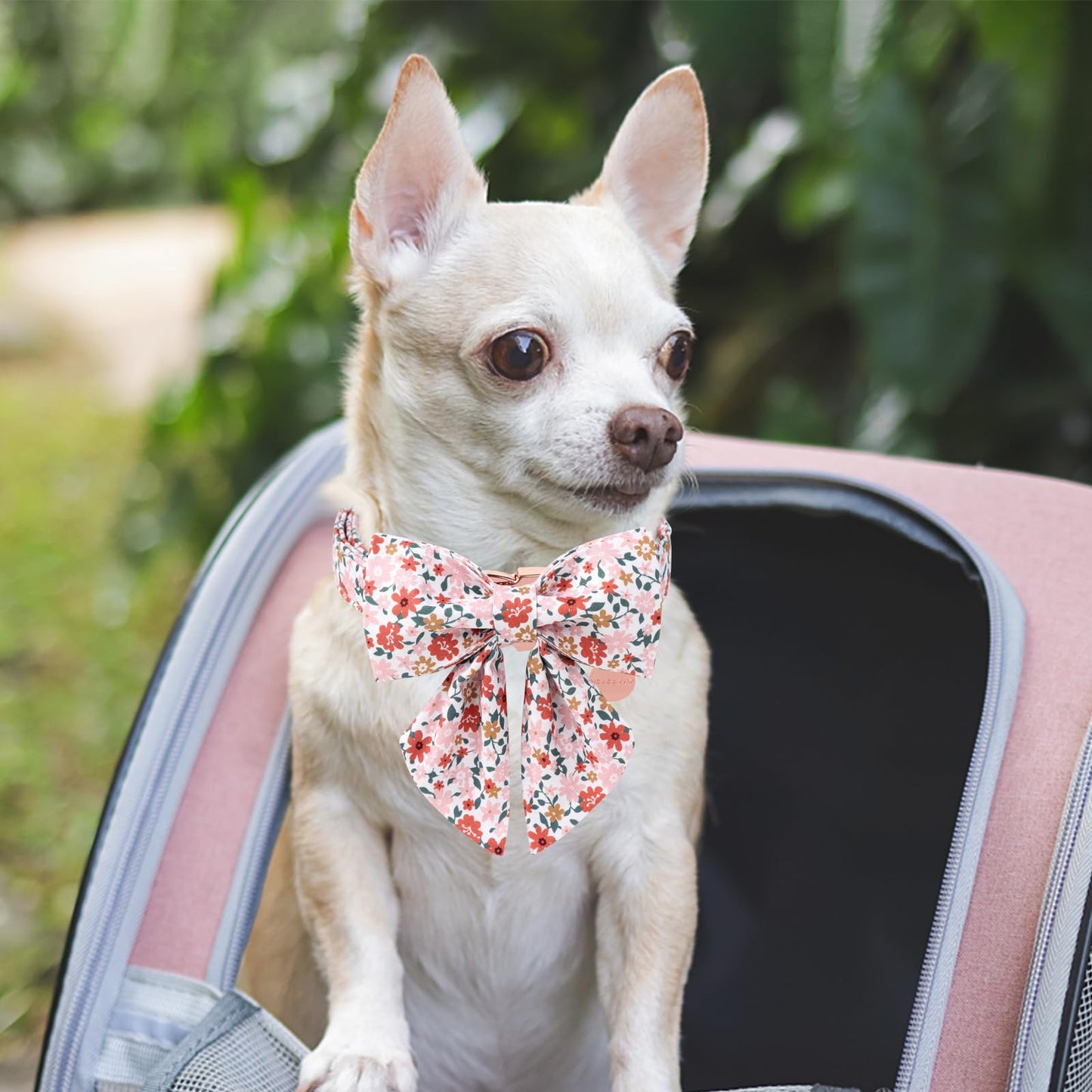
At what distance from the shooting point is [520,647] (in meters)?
1.19

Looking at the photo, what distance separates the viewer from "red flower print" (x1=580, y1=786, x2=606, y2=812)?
1154mm

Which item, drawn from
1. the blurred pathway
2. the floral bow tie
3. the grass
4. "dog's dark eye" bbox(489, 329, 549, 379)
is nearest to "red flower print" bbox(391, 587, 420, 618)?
the floral bow tie

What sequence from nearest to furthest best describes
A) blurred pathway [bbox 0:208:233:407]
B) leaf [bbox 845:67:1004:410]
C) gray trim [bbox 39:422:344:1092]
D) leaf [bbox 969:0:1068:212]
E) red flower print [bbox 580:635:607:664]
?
red flower print [bbox 580:635:607:664] < gray trim [bbox 39:422:344:1092] < leaf [bbox 969:0:1068:212] < leaf [bbox 845:67:1004:410] < blurred pathway [bbox 0:208:233:407]

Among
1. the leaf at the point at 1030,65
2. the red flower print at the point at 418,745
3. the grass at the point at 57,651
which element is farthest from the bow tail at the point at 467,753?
the leaf at the point at 1030,65

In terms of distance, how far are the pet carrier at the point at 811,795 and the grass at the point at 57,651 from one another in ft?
3.42

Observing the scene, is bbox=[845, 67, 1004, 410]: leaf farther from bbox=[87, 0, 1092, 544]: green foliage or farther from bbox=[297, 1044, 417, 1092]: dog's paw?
bbox=[297, 1044, 417, 1092]: dog's paw

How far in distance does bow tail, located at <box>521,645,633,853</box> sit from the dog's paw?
0.75 feet

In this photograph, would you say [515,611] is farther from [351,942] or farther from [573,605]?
[351,942]

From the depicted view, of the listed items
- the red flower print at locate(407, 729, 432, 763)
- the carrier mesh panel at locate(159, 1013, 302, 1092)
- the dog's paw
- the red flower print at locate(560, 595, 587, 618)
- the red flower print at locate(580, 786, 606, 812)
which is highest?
the red flower print at locate(560, 595, 587, 618)

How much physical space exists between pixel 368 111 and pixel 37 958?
2.20 meters

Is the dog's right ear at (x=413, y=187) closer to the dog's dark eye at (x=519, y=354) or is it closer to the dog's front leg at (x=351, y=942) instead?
the dog's dark eye at (x=519, y=354)

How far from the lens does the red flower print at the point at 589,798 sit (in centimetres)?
115

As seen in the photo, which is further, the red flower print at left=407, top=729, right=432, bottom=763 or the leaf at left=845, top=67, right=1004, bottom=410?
the leaf at left=845, top=67, right=1004, bottom=410

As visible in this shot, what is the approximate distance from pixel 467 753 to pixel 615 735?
0.14m
